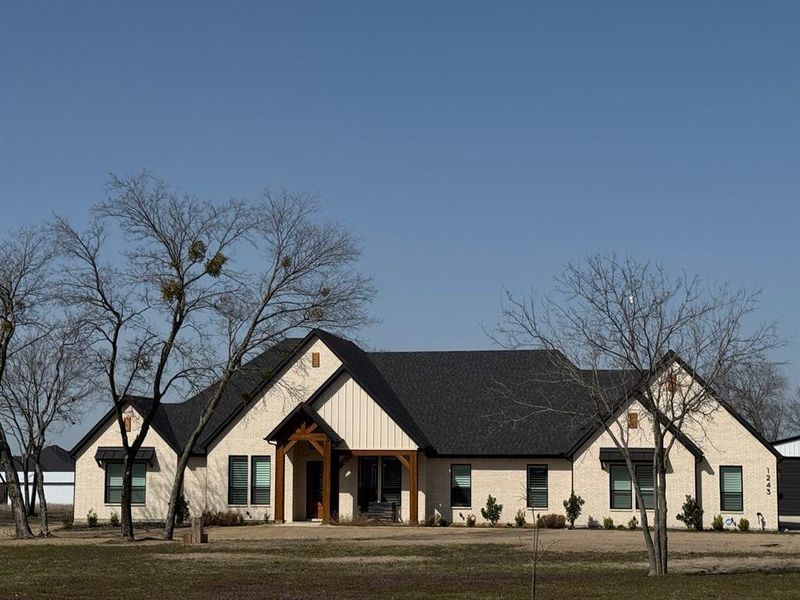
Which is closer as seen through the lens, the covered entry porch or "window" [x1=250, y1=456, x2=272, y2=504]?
the covered entry porch

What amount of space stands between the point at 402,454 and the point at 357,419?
2394 mm

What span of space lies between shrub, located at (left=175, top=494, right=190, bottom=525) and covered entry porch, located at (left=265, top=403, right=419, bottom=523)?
4.17 m

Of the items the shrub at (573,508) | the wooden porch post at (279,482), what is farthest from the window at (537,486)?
the wooden porch post at (279,482)

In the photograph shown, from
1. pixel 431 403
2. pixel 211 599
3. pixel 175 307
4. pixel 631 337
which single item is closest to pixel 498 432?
pixel 431 403

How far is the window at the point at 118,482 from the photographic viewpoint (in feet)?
165

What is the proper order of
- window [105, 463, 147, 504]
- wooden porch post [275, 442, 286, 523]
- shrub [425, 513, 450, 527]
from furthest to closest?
window [105, 463, 147, 504]
wooden porch post [275, 442, 286, 523]
shrub [425, 513, 450, 527]

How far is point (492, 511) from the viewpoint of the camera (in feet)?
151

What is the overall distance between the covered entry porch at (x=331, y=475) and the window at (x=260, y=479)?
1010mm

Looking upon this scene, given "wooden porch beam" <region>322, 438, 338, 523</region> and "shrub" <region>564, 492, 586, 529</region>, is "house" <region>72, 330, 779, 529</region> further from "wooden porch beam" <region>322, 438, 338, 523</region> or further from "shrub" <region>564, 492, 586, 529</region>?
"shrub" <region>564, 492, 586, 529</region>

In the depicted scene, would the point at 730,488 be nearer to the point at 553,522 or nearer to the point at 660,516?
the point at 553,522

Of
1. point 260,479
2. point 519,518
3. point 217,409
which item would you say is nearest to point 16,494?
point 260,479

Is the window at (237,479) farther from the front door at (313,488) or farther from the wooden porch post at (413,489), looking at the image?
the wooden porch post at (413,489)

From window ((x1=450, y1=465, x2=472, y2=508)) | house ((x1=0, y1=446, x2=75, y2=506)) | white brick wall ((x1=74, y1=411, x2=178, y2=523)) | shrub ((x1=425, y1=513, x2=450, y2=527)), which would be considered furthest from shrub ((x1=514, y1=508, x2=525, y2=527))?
house ((x1=0, y1=446, x2=75, y2=506))

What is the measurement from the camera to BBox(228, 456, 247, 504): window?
48375 mm
